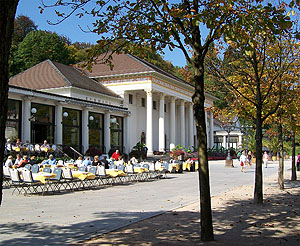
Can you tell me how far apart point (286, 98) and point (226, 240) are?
8.98 m

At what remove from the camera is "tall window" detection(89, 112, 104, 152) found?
39.2 meters

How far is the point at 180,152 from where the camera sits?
1489 inches

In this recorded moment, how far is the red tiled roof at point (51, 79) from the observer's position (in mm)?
42737

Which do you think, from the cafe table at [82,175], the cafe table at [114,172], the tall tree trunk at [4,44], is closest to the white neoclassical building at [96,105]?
the cafe table at [114,172]

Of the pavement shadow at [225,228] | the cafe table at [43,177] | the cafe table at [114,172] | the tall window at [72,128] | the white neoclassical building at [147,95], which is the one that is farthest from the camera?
the white neoclassical building at [147,95]

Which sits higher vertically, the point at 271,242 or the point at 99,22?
the point at 99,22

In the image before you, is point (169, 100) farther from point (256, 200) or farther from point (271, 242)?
point (271, 242)

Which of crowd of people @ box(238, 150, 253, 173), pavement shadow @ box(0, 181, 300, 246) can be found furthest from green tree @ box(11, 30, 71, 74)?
pavement shadow @ box(0, 181, 300, 246)

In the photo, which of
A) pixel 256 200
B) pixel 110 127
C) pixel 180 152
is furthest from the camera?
pixel 110 127

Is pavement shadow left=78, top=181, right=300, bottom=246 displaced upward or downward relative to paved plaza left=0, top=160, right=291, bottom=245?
downward

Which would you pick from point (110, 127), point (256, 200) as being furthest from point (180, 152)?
point (256, 200)

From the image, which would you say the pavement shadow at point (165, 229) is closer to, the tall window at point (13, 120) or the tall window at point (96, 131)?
the tall window at point (13, 120)

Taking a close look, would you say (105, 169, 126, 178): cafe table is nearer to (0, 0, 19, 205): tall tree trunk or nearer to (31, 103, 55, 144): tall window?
(31, 103, 55, 144): tall window

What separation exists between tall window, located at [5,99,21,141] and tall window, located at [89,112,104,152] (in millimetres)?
9366
